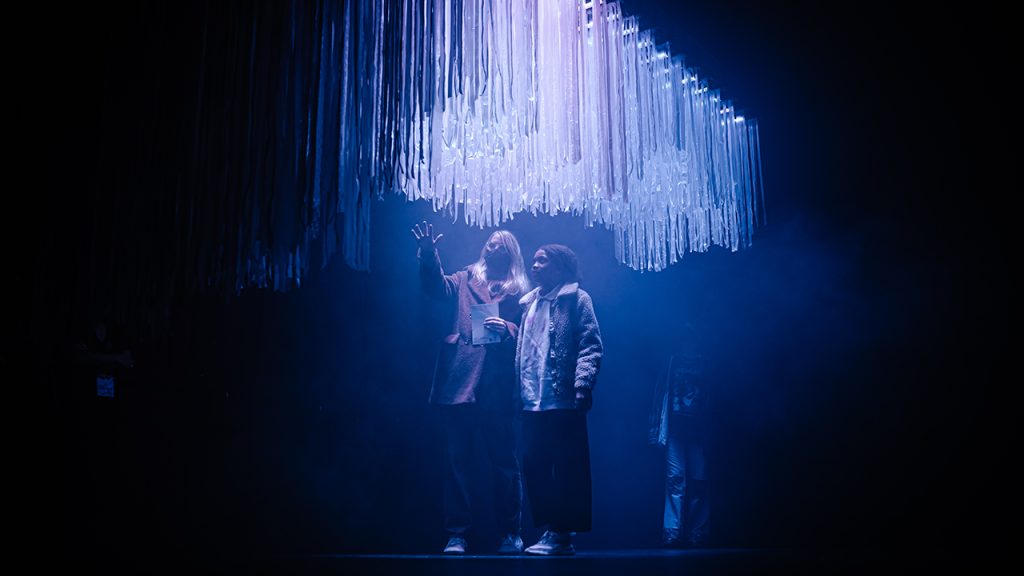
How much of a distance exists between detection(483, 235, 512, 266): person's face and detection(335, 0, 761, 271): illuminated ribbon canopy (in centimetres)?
23

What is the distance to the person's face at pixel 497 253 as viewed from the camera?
3994 millimetres

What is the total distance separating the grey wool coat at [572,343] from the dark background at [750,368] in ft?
4.63

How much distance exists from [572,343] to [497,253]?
0.82 meters

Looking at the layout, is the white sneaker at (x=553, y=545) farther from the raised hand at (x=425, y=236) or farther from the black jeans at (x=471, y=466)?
the raised hand at (x=425, y=236)

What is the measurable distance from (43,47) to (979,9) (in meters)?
4.39

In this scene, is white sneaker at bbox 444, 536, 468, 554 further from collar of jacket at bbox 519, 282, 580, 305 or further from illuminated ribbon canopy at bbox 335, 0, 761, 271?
illuminated ribbon canopy at bbox 335, 0, 761, 271

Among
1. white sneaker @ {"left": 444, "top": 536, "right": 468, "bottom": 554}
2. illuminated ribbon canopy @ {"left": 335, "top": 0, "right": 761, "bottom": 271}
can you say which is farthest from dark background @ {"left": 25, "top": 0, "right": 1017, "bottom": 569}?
Result: white sneaker @ {"left": 444, "top": 536, "right": 468, "bottom": 554}

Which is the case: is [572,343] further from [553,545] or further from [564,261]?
[553,545]

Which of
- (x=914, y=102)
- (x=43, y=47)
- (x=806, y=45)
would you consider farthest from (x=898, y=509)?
(x=43, y=47)

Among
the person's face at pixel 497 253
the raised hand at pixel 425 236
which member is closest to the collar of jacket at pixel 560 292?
the person's face at pixel 497 253

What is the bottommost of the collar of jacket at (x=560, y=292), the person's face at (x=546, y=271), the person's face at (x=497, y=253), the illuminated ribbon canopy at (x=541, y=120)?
the collar of jacket at (x=560, y=292)

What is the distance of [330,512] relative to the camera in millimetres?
4145

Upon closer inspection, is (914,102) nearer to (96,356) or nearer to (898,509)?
(898,509)

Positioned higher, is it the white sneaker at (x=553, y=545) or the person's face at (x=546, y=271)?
the person's face at (x=546, y=271)
